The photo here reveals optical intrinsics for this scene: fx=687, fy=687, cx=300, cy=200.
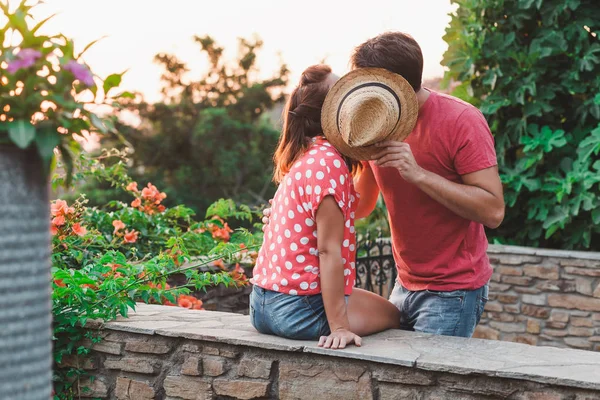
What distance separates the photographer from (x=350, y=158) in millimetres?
2752

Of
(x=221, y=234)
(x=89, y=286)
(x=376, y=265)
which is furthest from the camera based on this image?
(x=376, y=265)

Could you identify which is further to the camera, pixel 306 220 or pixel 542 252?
pixel 542 252

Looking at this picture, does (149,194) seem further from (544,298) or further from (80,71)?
(80,71)

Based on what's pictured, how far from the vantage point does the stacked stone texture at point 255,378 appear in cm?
236

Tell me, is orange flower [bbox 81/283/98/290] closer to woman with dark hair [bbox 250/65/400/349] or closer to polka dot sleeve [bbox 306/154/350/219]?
woman with dark hair [bbox 250/65/400/349]

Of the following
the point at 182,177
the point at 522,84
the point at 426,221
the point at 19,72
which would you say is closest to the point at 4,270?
the point at 19,72

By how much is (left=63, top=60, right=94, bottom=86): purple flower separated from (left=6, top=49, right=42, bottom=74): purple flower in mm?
68

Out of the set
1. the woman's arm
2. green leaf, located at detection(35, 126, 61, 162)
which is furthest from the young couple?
green leaf, located at detection(35, 126, 61, 162)

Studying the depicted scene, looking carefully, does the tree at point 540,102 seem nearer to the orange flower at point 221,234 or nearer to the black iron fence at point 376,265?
the black iron fence at point 376,265

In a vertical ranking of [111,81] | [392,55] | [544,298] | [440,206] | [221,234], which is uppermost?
[392,55]

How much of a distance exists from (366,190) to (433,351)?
91cm

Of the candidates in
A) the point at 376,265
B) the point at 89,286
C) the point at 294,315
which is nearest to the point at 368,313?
the point at 294,315

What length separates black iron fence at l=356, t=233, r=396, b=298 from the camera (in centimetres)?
567

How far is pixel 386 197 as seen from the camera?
3.02 metres
